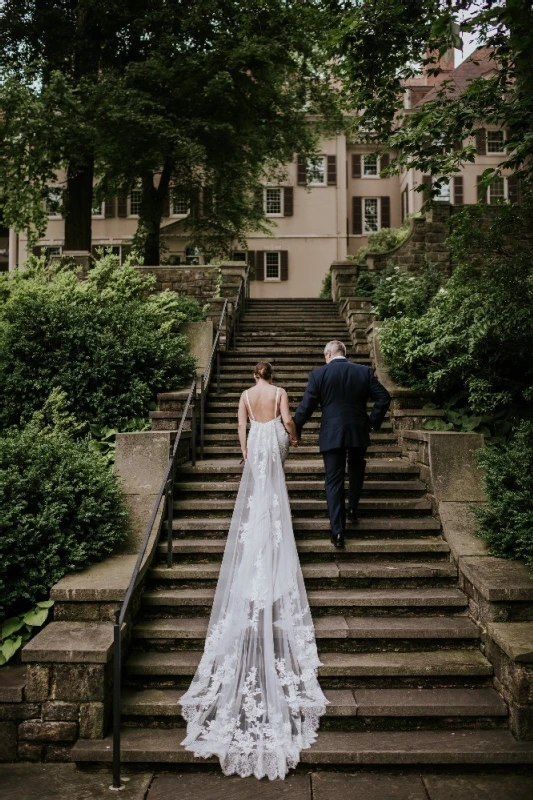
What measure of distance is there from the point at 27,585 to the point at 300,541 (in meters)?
2.58

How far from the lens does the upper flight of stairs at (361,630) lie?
459 centimetres

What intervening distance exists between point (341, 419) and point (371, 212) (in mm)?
28513

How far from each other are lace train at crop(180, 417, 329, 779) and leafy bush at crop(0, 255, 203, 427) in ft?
10.8

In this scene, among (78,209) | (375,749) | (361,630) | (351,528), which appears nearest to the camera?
(375,749)

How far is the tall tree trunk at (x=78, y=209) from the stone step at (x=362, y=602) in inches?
557

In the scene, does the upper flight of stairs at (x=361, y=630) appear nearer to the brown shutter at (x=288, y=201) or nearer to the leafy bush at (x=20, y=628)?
the leafy bush at (x=20, y=628)

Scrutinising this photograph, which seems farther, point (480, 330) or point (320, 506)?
point (480, 330)

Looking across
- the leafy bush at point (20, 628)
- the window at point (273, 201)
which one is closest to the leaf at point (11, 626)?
the leafy bush at point (20, 628)

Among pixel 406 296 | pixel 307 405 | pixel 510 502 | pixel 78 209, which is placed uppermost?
pixel 78 209

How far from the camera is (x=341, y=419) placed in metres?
6.44

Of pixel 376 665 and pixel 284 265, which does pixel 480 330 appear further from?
pixel 284 265

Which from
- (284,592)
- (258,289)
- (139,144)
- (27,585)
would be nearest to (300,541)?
(284,592)

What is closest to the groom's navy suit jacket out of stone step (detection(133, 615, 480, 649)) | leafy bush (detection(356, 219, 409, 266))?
stone step (detection(133, 615, 480, 649))

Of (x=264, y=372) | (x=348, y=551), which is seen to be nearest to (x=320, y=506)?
(x=348, y=551)
